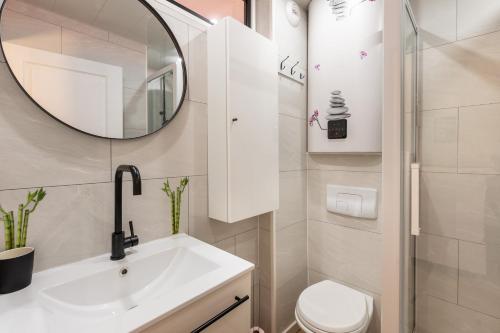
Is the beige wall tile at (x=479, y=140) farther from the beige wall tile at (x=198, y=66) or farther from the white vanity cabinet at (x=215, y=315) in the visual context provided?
the beige wall tile at (x=198, y=66)

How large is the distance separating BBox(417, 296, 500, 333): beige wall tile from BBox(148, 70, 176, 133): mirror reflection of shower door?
153cm

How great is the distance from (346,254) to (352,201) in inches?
15.5

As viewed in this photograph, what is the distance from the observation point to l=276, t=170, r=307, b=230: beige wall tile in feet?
5.27

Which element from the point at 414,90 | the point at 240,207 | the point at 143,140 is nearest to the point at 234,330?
the point at 240,207

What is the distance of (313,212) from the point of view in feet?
6.04

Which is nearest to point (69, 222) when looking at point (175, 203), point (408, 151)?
point (175, 203)

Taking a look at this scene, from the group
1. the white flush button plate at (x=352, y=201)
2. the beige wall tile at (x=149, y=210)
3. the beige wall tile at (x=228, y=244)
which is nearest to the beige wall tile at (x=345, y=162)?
the white flush button plate at (x=352, y=201)

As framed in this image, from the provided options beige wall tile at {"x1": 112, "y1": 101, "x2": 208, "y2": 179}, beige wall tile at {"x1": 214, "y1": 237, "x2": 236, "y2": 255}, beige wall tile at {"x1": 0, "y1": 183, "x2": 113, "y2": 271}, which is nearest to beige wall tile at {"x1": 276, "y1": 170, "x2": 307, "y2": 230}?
beige wall tile at {"x1": 214, "y1": 237, "x2": 236, "y2": 255}

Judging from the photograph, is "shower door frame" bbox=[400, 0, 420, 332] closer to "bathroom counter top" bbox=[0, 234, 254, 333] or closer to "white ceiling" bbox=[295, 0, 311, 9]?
"bathroom counter top" bbox=[0, 234, 254, 333]

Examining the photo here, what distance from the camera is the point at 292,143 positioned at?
1690mm

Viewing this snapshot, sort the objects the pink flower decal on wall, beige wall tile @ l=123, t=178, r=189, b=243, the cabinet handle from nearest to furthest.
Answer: the cabinet handle < beige wall tile @ l=123, t=178, r=189, b=243 < the pink flower decal on wall

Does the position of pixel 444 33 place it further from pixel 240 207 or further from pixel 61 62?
pixel 61 62

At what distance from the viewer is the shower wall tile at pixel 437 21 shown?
114 centimetres

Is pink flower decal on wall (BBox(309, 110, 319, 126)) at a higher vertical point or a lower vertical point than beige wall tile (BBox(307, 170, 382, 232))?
higher
